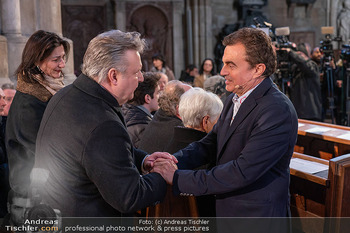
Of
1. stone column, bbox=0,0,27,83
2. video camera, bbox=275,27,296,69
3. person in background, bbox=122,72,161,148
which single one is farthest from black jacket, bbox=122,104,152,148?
video camera, bbox=275,27,296,69

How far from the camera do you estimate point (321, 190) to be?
9.02 feet

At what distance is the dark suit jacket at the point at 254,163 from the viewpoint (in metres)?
1.82

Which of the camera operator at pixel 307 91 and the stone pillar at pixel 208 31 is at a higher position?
the stone pillar at pixel 208 31

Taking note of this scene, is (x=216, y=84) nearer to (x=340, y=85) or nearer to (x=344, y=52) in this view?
(x=344, y=52)

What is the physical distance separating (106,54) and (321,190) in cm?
176

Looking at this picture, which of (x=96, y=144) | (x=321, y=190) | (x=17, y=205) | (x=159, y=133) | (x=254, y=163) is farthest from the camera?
(x=159, y=133)

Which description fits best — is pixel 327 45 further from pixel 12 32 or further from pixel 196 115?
pixel 196 115

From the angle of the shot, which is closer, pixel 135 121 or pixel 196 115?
pixel 196 115

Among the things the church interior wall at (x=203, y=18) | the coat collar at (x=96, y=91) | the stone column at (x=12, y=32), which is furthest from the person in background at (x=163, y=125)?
the church interior wall at (x=203, y=18)

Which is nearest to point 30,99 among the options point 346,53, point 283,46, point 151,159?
point 151,159

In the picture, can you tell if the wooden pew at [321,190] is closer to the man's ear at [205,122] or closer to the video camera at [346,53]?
the man's ear at [205,122]

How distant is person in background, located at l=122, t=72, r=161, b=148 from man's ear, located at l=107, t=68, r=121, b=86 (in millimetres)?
1704

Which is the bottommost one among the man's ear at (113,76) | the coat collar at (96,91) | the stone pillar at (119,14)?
the coat collar at (96,91)

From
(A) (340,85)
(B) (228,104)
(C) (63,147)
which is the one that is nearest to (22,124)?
(C) (63,147)
